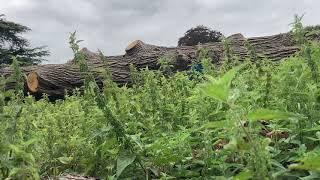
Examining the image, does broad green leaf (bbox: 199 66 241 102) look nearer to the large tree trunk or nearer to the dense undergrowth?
the dense undergrowth

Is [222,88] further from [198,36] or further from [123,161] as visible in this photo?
[198,36]

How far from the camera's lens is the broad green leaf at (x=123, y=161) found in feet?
10.2

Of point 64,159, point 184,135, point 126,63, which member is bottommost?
point 64,159

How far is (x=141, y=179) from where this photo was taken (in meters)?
3.33

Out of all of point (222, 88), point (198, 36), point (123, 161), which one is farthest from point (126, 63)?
point (222, 88)

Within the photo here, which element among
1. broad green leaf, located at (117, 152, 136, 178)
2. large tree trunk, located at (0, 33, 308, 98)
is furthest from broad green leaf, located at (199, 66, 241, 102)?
large tree trunk, located at (0, 33, 308, 98)

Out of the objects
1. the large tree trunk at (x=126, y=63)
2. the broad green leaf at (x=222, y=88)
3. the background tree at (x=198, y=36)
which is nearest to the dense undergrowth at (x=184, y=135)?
the broad green leaf at (x=222, y=88)

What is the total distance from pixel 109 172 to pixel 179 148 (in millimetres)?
581

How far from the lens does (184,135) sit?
125 inches

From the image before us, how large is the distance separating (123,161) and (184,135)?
14.0 inches

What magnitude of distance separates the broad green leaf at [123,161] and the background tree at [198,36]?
17032mm

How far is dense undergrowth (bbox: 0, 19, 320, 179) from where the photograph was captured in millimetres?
2193

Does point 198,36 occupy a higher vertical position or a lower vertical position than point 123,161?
higher

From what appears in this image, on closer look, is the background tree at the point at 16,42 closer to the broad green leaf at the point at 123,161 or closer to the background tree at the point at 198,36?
the background tree at the point at 198,36
